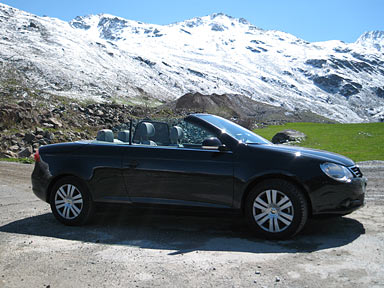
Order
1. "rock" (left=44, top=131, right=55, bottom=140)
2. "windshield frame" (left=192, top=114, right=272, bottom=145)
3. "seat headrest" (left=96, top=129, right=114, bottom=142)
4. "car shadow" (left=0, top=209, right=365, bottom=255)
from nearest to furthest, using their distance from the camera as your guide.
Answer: "car shadow" (left=0, top=209, right=365, bottom=255), "windshield frame" (left=192, top=114, right=272, bottom=145), "seat headrest" (left=96, top=129, right=114, bottom=142), "rock" (left=44, top=131, right=55, bottom=140)

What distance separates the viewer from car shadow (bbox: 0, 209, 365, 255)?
4879 millimetres

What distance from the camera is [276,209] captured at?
5.02 meters

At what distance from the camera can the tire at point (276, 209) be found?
4.94 meters

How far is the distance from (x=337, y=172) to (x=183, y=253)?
208 centimetres

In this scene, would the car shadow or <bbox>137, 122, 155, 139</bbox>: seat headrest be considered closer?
the car shadow

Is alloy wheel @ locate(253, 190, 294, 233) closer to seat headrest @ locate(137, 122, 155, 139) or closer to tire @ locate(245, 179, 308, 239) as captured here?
tire @ locate(245, 179, 308, 239)

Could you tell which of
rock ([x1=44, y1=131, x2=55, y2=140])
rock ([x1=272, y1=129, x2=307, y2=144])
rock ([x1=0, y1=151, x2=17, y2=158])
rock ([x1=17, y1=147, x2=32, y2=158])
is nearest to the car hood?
rock ([x1=17, y1=147, x2=32, y2=158])

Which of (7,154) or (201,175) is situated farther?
(7,154)

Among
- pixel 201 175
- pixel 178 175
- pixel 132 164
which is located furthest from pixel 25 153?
pixel 201 175

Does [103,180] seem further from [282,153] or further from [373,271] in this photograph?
[373,271]

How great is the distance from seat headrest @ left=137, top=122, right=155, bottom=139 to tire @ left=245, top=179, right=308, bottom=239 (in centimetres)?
167

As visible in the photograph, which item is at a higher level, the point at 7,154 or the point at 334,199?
the point at 334,199

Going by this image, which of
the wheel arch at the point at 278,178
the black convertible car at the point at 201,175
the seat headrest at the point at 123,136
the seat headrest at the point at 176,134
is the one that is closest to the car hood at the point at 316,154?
the black convertible car at the point at 201,175

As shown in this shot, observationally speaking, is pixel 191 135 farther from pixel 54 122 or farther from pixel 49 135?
pixel 54 122
